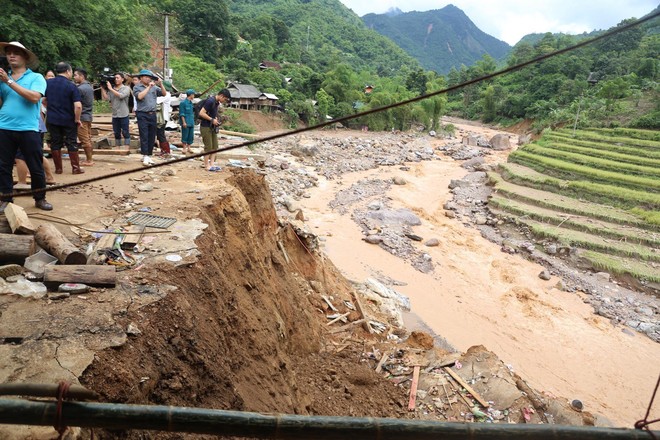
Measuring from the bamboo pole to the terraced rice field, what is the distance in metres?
16.9

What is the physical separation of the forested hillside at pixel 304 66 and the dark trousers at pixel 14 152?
9.85 m

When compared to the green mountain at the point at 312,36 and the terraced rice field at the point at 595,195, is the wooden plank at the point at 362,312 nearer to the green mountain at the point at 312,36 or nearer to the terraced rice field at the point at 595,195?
the terraced rice field at the point at 595,195

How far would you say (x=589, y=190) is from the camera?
20984 millimetres

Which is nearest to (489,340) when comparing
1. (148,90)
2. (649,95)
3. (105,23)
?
(148,90)

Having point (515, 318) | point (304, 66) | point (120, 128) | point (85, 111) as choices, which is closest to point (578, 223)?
point (515, 318)

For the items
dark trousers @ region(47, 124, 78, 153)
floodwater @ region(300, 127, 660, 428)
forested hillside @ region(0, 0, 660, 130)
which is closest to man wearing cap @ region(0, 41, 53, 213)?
dark trousers @ region(47, 124, 78, 153)

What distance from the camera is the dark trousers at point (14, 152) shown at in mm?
4695

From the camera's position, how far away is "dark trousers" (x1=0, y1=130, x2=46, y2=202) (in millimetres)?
4695

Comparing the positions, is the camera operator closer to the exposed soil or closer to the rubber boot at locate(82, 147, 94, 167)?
the exposed soil

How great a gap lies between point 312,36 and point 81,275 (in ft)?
266

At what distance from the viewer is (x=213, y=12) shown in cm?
3950

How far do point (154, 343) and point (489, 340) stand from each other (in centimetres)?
1015

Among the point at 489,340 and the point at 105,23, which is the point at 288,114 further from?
the point at 489,340

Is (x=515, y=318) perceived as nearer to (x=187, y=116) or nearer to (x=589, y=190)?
(x=187, y=116)
